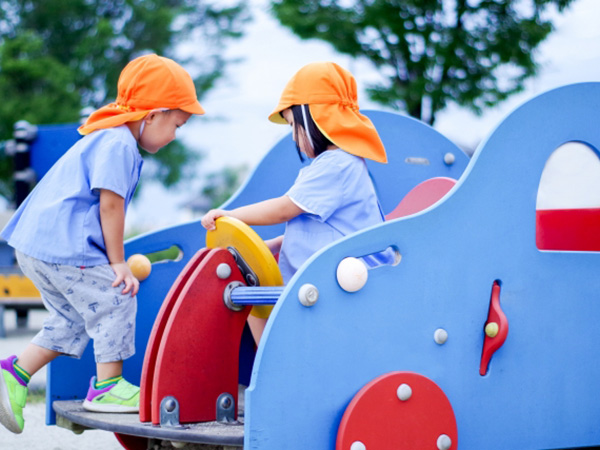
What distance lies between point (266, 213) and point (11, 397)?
2.92 ft

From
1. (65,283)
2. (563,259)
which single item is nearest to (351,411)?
(563,259)

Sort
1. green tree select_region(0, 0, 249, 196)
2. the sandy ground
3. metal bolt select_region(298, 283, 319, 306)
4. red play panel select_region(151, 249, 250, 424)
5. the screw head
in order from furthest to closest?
green tree select_region(0, 0, 249, 196), the screw head, the sandy ground, red play panel select_region(151, 249, 250, 424), metal bolt select_region(298, 283, 319, 306)

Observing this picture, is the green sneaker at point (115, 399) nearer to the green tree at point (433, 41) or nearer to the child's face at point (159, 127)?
the child's face at point (159, 127)

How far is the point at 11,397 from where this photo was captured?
2.21 metres

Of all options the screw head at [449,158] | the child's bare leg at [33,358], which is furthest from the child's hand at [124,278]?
the screw head at [449,158]

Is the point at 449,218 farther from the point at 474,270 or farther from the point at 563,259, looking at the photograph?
the point at 563,259

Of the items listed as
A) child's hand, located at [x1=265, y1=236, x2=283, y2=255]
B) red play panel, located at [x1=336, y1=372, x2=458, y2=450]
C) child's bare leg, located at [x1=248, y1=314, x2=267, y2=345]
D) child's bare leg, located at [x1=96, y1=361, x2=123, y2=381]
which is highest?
child's hand, located at [x1=265, y1=236, x2=283, y2=255]

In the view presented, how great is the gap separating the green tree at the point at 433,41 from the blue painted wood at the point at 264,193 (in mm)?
8492

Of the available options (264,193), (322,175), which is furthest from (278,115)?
(264,193)

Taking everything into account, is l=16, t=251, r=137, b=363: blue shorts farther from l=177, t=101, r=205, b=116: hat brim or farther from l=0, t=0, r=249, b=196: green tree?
l=0, t=0, r=249, b=196: green tree

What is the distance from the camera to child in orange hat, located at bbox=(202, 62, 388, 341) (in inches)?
87.4

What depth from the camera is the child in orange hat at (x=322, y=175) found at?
87.4 inches

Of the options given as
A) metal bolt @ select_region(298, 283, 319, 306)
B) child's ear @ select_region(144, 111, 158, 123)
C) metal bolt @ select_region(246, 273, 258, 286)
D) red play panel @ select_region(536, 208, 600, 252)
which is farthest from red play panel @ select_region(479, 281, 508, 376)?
child's ear @ select_region(144, 111, 158, 123)

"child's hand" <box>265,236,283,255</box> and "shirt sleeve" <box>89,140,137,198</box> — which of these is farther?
"child's hand" <box>265,236,283,255</box>
